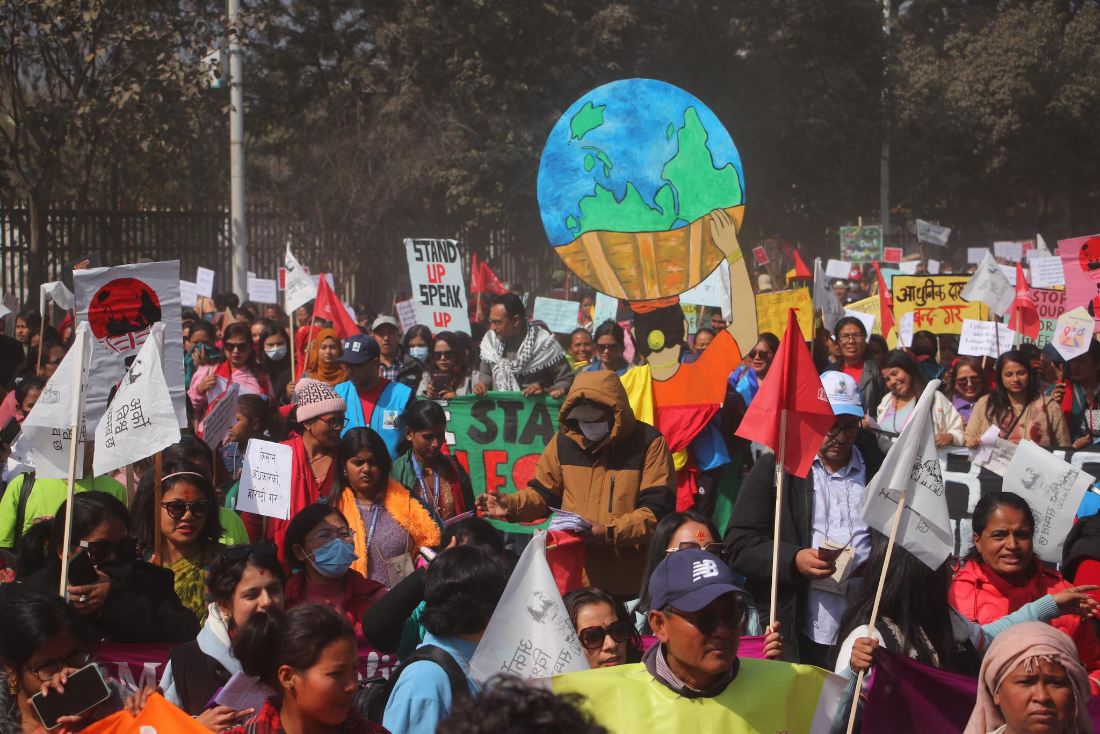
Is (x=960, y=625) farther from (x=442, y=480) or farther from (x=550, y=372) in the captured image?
(x=550, y=372)

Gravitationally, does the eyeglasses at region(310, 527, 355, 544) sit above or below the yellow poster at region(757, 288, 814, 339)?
below

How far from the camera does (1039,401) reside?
9.00 meters

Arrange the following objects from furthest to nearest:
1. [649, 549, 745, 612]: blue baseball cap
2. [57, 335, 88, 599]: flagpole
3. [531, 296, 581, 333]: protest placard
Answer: [531, 296, 581, 333]: protest placard, [57, 335, 88, 599]: flagpole, [649, 549, 745, 612]: blue baseball cap

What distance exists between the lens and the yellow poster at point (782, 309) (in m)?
12.0

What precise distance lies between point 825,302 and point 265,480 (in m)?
7.96

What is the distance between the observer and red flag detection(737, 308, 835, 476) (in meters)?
4.95

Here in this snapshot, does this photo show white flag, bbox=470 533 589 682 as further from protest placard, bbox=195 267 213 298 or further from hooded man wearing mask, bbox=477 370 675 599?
protest placard, bbox=195 267 213 298

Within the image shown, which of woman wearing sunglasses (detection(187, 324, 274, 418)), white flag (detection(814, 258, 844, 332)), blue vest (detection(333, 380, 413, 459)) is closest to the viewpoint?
blue vest (detection(333, 380, 413, 459))

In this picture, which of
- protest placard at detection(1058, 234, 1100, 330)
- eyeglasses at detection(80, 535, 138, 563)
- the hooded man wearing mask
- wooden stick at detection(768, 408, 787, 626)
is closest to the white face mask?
the hooded man wearing mask

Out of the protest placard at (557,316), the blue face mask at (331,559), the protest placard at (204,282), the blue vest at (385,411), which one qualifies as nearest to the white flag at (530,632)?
the blue face mask at (331,559)

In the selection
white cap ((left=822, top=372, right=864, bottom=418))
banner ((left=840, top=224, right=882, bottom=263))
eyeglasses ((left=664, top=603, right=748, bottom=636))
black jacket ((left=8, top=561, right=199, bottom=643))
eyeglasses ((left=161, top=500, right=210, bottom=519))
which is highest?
banner ((left=840, top=224, right=882, bottom=263))

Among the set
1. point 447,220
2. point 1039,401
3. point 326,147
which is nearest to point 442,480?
point 1039,401

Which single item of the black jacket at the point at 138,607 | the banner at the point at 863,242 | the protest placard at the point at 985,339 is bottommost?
the black jacket at the point at 138,607

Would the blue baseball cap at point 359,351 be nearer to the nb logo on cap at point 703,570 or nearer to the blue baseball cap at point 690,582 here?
the blue baseball cap at point 690,582
